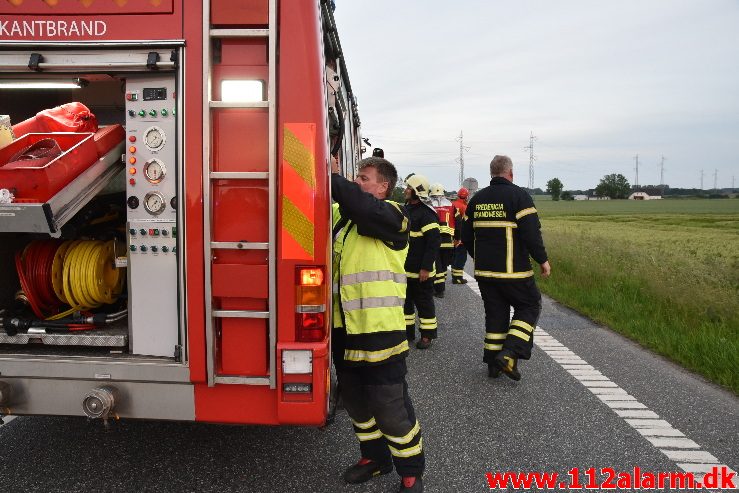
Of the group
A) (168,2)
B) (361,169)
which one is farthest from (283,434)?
(168,2)

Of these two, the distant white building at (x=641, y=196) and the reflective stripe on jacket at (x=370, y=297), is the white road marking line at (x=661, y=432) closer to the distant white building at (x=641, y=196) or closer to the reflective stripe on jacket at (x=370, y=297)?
the reflective stripe on jacket at (x=370, y=297)

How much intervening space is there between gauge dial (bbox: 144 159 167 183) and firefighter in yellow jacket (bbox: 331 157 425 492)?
2.73 ft

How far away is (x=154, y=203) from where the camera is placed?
9.20 feet

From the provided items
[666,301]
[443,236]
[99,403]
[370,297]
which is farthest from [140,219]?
[666,301]

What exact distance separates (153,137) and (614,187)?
121m

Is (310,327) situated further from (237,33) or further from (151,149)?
(237,33)

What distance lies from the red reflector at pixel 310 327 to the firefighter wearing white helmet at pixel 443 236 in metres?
4.61

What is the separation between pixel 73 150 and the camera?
9.29 feet

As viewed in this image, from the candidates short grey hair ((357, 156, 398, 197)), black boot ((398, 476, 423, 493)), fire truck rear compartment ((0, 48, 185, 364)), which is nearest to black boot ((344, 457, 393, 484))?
black boot ((398, 476, 423, 493))

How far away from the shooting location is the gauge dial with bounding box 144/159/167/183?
110 inches

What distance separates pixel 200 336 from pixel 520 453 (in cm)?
211

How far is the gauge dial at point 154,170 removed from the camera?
2.80 m

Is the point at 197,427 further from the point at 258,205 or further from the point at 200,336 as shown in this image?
the point at 258,205

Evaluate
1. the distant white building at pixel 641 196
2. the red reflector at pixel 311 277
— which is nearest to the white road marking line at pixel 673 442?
the red reflector at pixel 311 277
